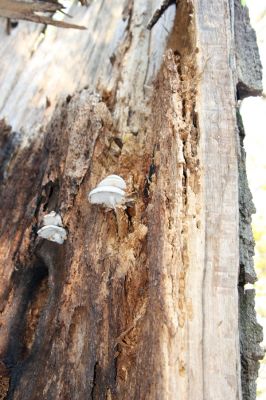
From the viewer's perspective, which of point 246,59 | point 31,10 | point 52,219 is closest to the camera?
point 52,219

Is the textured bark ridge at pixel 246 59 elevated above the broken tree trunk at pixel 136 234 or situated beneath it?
elevated above

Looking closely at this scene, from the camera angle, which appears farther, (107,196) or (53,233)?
(53,233)

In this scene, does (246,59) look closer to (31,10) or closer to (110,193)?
(110,193)

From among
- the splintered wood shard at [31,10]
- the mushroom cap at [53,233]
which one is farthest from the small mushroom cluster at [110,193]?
the splintered wood shard at [31,10]

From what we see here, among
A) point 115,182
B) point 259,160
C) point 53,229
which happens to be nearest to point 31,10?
point 115,182

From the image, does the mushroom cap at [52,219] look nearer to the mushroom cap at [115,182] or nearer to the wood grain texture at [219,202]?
the mushroom cap at [115,182]

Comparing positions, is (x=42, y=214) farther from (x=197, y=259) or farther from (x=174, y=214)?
(x=197, y=259)

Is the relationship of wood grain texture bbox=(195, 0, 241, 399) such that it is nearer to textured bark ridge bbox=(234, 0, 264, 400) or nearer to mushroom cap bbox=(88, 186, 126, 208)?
textured bark ridge bbox=(234, 0, 264, 400)
